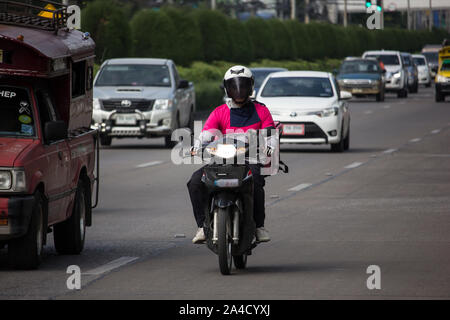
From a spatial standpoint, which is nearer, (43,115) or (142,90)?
(43,115)

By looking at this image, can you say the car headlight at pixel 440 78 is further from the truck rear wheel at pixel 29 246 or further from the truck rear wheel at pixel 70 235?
the truck rear wheel at pixel 29 246

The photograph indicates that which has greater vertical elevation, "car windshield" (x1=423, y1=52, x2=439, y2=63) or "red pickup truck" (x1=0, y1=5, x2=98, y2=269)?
"red pickup truck" (x1=0, y1=5, x2=98, y2=269)

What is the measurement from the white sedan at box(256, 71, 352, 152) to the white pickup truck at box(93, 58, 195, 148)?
2050mm

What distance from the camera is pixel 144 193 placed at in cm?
1853

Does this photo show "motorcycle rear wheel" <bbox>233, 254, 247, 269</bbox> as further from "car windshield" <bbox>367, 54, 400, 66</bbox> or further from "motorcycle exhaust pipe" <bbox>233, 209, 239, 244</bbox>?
"car windshield" <bbox>367, 54, 400, 66</bbox>

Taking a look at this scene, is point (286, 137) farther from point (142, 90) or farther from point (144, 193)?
point (144, 193)

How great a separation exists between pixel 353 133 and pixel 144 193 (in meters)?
15.7

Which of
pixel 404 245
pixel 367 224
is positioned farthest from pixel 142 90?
pixel 404 245

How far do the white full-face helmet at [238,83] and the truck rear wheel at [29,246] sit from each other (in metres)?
1.80

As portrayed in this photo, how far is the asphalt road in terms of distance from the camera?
9.71 metres

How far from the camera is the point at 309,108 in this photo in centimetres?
2611

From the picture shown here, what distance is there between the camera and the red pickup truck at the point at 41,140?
10461mm

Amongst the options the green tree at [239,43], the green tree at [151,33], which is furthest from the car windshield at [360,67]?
the green tree at [239,43]

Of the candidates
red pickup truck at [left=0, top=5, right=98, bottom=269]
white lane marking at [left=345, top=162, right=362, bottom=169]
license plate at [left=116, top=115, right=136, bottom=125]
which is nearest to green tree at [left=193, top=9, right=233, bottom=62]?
license plate at [left=116, top=115, right=136, bottom=125]
